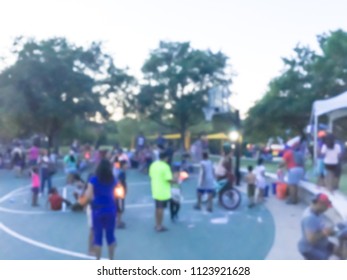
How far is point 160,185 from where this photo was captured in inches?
244

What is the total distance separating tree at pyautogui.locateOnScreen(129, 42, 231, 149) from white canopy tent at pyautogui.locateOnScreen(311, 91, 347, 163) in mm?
1814

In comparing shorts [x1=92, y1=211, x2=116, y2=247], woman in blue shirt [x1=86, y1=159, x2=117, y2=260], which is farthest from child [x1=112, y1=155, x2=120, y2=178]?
shorts [x1=92, y1=211, x2=116, y2=247]

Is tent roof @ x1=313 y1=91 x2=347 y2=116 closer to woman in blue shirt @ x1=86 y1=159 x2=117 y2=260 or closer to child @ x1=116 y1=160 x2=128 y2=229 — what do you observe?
child @ x1=116 y1=160 x2=128 y2=229

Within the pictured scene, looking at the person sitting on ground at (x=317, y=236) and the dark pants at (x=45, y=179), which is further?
the dark pants at (x=45, y=179)

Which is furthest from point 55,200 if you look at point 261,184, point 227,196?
point 261,184

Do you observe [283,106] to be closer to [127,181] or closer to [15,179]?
[127,181]

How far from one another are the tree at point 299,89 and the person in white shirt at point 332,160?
1.88ft

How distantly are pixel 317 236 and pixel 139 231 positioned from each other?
8.09 ft

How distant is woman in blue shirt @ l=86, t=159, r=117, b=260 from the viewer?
181 inches

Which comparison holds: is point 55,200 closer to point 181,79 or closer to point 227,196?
point 227,196

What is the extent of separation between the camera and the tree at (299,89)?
5.54m

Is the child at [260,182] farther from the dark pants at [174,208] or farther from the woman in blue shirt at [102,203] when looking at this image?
the woman in blue shirt at [102,203]

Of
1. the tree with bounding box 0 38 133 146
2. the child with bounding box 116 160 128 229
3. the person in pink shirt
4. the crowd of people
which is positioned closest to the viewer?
the crowd of people

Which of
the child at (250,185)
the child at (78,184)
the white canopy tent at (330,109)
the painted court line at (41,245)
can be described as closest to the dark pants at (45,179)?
the child at (78,184)
